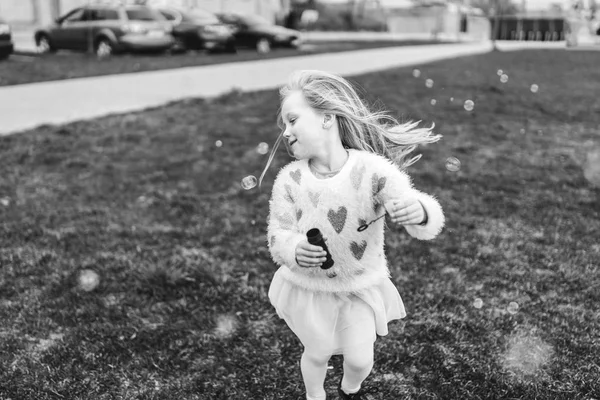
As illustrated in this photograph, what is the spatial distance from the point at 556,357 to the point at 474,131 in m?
A: 4.84

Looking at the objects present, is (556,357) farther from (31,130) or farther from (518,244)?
(31,130)

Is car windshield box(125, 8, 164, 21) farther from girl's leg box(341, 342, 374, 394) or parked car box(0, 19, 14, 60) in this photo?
girl's leg box(341, 342, 374, 394)

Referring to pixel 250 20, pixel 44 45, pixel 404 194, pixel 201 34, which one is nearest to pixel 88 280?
pixel 404 194

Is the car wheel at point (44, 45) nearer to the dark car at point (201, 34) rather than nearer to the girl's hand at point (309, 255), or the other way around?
the dark car at point (201, 34)

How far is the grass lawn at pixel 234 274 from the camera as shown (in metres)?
2.66

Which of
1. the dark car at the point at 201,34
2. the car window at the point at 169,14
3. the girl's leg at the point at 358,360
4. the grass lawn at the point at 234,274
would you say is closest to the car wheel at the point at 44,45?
the dark car at the point at 201,34

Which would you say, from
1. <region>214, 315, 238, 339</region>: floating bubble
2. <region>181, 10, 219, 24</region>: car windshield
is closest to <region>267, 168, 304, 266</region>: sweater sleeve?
<region>214, 315, 238, 339</region>: floating bubble

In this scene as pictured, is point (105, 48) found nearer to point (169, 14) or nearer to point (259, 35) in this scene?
point (169, 14)

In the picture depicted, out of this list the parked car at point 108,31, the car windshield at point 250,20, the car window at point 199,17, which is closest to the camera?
the parked car at point 108,31

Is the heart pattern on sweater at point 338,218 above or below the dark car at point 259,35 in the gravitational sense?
above

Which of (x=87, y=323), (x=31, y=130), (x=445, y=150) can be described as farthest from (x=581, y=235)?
(x=31, y=130)

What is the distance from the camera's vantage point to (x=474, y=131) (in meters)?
7.25

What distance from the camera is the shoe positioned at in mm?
2422

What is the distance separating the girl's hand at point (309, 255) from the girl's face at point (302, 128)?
306mm
